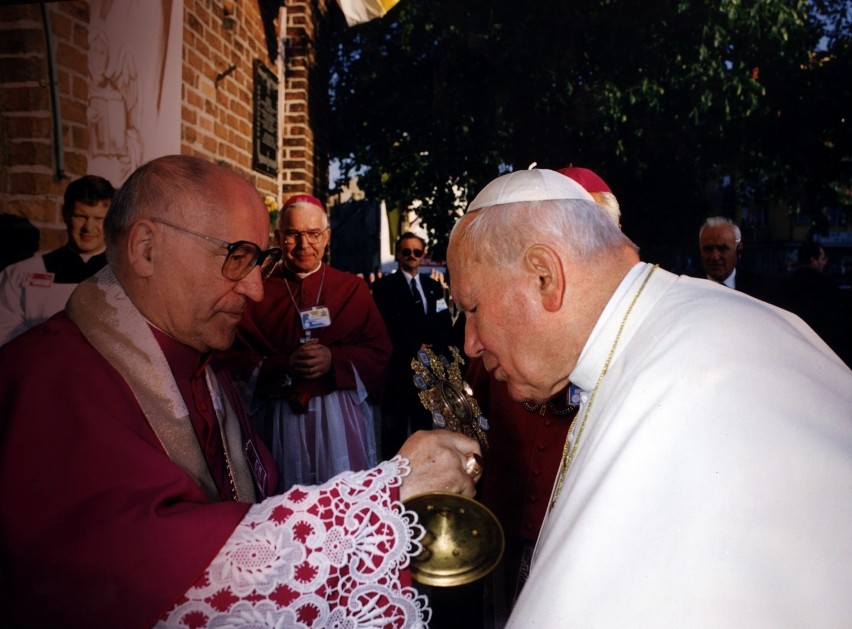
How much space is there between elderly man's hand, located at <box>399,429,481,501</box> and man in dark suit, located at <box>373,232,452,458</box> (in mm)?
4964

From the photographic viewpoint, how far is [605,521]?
47.8 inches

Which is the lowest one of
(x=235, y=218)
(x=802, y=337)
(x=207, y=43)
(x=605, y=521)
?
(x=605, y=521)

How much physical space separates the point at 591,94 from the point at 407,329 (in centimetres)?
610

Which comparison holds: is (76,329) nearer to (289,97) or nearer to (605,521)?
(605,521)

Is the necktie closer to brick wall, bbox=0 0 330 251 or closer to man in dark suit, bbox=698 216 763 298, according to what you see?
brick wall, bbox=0 0 330 251

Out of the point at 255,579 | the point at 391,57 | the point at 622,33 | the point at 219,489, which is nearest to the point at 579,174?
the point at 219,489

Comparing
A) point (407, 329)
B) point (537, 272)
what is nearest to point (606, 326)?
point (537, 272)

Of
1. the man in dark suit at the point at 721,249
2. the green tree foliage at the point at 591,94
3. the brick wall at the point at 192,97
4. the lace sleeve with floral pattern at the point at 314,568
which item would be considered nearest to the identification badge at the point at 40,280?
the brick wall at the point at 192,97

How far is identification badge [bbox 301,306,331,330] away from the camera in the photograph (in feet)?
13.9

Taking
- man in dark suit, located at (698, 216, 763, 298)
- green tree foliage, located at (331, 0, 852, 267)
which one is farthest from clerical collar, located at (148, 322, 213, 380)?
green tree foliage, located at (331, 0, 852, 267)

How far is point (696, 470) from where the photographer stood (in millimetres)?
1163

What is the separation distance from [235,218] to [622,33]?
1096 centimetres

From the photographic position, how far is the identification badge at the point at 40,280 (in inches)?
118

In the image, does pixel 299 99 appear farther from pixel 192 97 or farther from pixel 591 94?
pixel 591 94
